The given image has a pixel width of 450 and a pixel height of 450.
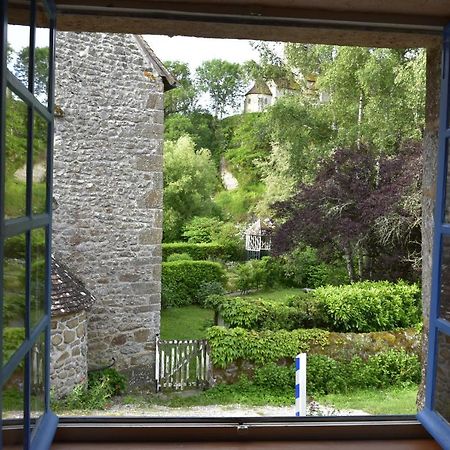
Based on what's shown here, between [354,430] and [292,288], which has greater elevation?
[354,430]

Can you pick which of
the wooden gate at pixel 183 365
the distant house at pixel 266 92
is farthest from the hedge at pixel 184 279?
the distant house at pixel 266 92

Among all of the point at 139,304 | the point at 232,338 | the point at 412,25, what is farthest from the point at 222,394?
the point at 412,25

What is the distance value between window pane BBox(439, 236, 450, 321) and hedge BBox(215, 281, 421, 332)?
522 centimetres

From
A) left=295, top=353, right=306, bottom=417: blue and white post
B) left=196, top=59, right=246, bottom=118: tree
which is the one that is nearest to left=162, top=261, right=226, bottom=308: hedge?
left=295, top=353, right=306, bottom=417: blue and white post

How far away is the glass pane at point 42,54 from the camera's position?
4.31 ft

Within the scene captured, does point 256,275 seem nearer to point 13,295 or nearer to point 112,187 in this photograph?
point 112,187

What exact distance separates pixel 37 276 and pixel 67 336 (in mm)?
4387

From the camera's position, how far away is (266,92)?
56.7 ft

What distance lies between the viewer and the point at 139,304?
23.0 feet

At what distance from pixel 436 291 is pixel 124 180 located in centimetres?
556

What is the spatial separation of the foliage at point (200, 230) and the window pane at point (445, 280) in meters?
12.0

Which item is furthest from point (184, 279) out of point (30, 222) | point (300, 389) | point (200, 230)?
point (30, 222)

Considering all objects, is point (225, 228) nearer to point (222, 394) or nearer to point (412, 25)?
point (222, 394)

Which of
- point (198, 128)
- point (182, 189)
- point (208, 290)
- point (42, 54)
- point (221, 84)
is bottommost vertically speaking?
point (208, 290)
